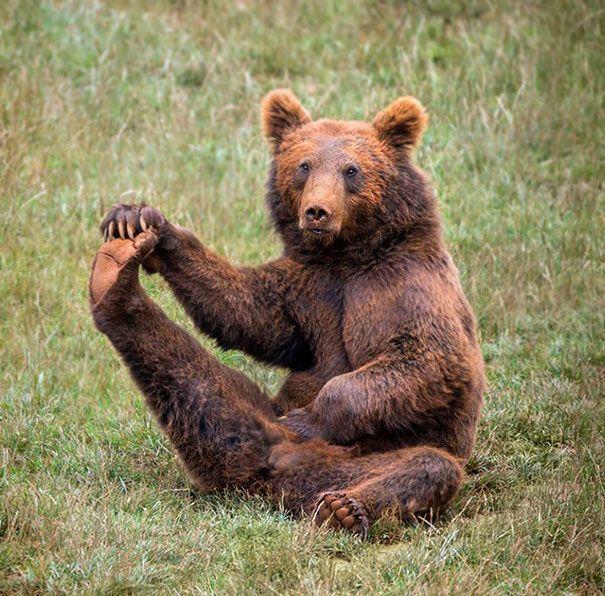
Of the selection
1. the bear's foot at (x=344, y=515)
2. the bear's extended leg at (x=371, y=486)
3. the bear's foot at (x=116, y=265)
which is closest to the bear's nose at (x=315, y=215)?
the bear's foot at (x=116, y=265)

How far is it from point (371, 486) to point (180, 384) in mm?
1126

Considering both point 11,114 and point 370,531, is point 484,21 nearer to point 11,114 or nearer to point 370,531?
point 11,114

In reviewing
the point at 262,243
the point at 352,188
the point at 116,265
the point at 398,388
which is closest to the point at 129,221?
the point at 116,265

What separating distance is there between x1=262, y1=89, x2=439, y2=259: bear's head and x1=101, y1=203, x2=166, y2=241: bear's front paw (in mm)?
774

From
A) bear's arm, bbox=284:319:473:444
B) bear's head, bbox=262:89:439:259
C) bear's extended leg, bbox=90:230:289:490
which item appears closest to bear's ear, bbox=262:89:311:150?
bear's head, bbox=262:89:439:259

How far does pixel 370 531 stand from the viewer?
5.89m

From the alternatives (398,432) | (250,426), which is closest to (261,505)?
(250,426)

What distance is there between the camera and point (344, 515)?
19.2 feet

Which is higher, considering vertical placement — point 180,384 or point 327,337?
point 327,337

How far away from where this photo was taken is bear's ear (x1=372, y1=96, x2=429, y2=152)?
6715 millimetres

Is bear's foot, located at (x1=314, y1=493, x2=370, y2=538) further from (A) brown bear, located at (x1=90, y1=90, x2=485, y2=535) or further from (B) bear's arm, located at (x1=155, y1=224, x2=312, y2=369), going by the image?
(B) bear's arm, located at (x1=155, y1=224, x2=312, y2=369)

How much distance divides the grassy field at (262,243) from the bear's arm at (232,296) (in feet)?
2.87

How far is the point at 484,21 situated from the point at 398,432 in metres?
7.55

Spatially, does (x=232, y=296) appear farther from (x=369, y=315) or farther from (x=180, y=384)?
(x=369, y=315)
